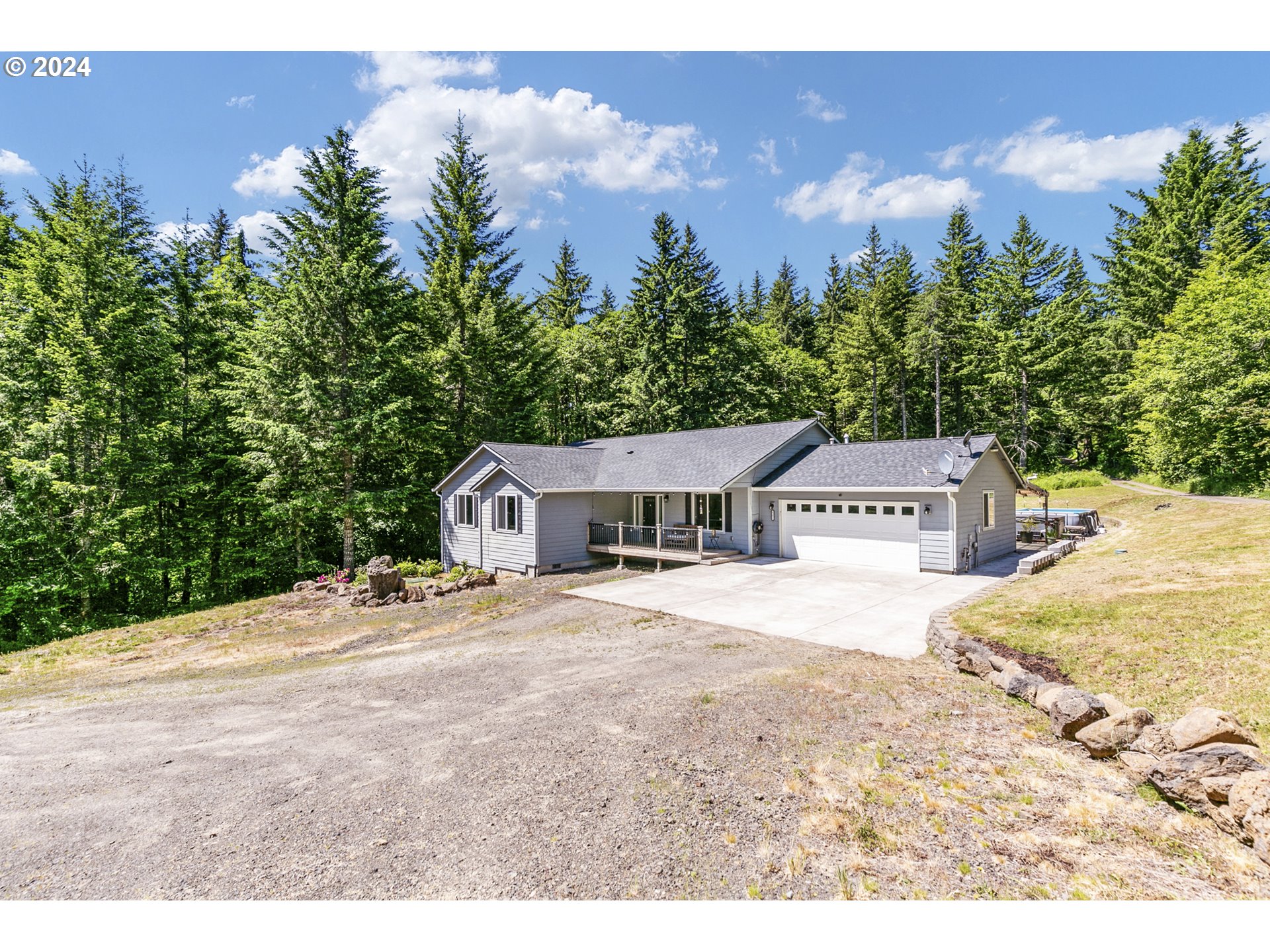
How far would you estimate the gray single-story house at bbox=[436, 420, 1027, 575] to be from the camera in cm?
1451

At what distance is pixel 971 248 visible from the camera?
37.5 metres

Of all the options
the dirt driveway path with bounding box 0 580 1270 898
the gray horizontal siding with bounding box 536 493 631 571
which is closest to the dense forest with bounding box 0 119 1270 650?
the gray horizontal siding with bounding box 536 493 631 571

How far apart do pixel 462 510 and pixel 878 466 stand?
13.7 m

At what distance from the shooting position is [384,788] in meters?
4.38

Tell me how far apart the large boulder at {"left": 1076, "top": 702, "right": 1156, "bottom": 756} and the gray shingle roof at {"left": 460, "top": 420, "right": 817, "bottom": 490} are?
11444 mm

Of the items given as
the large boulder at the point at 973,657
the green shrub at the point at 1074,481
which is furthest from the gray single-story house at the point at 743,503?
the green shrub at the point at 1074,481

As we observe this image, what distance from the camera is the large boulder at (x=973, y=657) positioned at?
21.0 ft

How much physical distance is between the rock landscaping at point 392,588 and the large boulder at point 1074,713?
12811 millimetres

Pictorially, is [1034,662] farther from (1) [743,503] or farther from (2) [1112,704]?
(1) [743,503]

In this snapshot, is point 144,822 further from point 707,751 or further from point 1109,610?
point 1109,610

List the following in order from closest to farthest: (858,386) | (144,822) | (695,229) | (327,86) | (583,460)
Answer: (144,822) < (327,86) < (583,460) < (695,229) < (858,386)

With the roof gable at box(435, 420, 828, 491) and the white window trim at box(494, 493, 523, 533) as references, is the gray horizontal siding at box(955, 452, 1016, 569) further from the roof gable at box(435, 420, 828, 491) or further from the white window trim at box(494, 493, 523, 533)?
the white window trim at box(494, 493, 523, 533)
